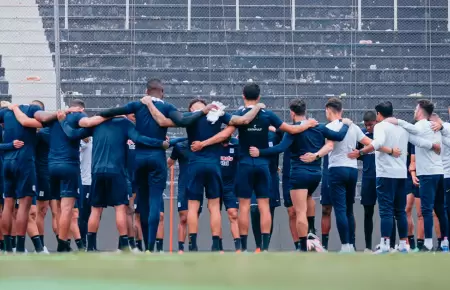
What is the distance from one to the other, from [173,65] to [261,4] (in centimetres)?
218

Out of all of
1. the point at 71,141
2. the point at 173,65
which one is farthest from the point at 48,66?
the point at 71,141

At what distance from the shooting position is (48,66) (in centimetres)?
1867

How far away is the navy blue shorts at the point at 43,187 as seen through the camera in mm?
14211

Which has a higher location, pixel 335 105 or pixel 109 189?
pixel 335 105

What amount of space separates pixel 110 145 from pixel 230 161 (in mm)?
2174

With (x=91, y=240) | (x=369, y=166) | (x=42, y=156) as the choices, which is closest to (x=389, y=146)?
(x=369, y=166)

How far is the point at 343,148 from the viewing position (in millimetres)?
13688

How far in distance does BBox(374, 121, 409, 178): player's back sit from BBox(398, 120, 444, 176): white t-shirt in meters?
0.41

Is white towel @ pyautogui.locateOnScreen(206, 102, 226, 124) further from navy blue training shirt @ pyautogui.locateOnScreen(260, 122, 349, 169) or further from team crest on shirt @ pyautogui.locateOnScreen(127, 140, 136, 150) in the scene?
team crest on shirt @ pyautogui.locateOnScreen(127, 140, 136, 150)

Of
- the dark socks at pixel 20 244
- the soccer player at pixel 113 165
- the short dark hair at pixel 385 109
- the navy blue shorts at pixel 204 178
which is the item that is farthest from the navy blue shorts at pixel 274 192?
the dark socks at pixel 20 244

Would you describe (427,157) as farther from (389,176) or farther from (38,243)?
(38,243)

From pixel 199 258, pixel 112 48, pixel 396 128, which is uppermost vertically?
pixel 112 48

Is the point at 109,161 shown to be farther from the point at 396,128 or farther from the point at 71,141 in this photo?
the point at 396,128

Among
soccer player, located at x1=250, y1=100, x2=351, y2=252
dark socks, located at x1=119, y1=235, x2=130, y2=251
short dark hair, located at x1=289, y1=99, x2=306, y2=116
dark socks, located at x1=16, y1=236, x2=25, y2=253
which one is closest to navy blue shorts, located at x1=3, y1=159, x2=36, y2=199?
dark socks, located at x1=16, y1=236, x2=25, y2=253
